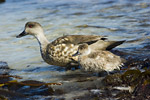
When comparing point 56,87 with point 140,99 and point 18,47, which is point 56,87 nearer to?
point 140,99

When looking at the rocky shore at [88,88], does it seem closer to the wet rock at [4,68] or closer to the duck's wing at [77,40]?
the wet rock at [4,68]

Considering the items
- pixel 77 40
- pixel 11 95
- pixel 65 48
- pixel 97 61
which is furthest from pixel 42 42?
pixel 11 95

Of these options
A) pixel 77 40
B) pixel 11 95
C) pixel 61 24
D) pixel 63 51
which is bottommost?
pixel 61 24

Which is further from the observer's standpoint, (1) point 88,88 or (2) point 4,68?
(2) point 4,68

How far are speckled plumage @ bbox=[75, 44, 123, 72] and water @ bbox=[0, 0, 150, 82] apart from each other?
66 cm

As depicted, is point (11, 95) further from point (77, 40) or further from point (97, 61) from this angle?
Answer: point (77, 40)

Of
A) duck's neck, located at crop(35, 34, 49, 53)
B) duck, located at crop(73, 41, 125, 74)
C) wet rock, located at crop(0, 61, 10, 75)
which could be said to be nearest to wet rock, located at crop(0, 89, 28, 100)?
duck, located at crop(73, 41, 125, 74)

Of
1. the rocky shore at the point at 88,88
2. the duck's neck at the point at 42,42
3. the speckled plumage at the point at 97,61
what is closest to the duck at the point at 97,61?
the speckled plumage at the point at 97,61

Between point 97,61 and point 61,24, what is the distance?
5368 millimetres

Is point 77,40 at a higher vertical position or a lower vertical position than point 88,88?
higher

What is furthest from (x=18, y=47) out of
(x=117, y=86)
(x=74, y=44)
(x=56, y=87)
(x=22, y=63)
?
(x=117, y=86)

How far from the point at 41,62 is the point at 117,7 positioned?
6604 millimetres

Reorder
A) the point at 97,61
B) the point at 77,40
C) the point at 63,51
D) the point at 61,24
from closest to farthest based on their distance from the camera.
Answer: the point at 97,61 < the point at 63,51 < the point at 77,40 < the point at 61,24

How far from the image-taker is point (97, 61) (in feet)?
18.8
